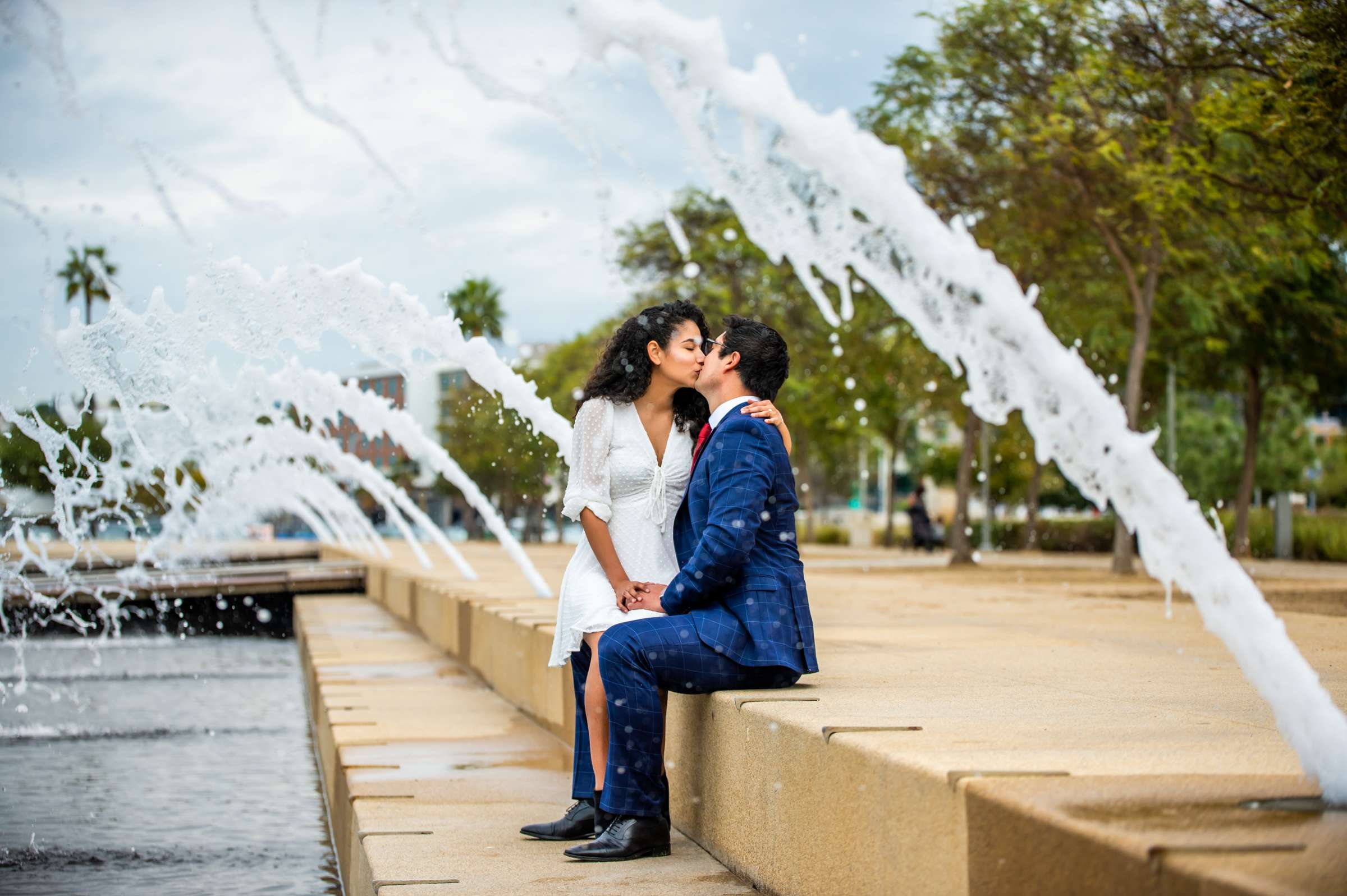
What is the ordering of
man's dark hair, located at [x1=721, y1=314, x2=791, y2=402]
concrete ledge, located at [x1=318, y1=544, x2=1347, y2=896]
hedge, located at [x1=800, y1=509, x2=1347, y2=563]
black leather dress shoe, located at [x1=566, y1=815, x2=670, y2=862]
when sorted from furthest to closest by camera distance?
hedge, located at [x1=800, y1=509, x2=1347, y2=563]
man's dark hair, located at [x1=721, y1=314, x2=791, y2=402]
black leather dress shoe, located at [x1=566, y1=815, x2=670, y2=862]
concrete ledge, located at [x1=318, y1=544, x2=1347, y2=896]

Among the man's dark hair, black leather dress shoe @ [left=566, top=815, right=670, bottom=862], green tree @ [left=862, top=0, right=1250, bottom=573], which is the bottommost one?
black leather dress shoe @ [left=566, top=815, right=670, bottom=862]

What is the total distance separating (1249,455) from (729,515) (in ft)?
74.0

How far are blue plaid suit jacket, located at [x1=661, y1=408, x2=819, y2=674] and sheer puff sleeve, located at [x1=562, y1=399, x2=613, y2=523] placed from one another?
18.7 inches

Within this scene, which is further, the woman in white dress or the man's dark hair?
the woman in white dress

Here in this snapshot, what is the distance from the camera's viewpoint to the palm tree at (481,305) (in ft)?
216

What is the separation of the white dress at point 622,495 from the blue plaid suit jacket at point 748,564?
394 millimetres

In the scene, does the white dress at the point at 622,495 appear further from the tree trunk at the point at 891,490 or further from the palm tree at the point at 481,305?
the palm tree at the point at 481,305

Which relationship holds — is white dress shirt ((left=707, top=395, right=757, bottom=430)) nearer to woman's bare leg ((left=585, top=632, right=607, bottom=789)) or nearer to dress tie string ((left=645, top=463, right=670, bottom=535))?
dress tie string ((left=645, top=463, right=670, bottom=535))

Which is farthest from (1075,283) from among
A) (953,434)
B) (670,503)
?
(953,434)

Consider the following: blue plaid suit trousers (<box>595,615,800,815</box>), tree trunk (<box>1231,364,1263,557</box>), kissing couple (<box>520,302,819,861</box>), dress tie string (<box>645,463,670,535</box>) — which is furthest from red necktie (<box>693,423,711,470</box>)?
tree trunk (<box>1231,364,1263,557</box>)

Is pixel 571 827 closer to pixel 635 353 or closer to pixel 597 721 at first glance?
pixel 597 721

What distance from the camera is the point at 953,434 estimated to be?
97.7 meters

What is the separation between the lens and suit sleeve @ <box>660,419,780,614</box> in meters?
4.27

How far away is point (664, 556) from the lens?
4.91m
